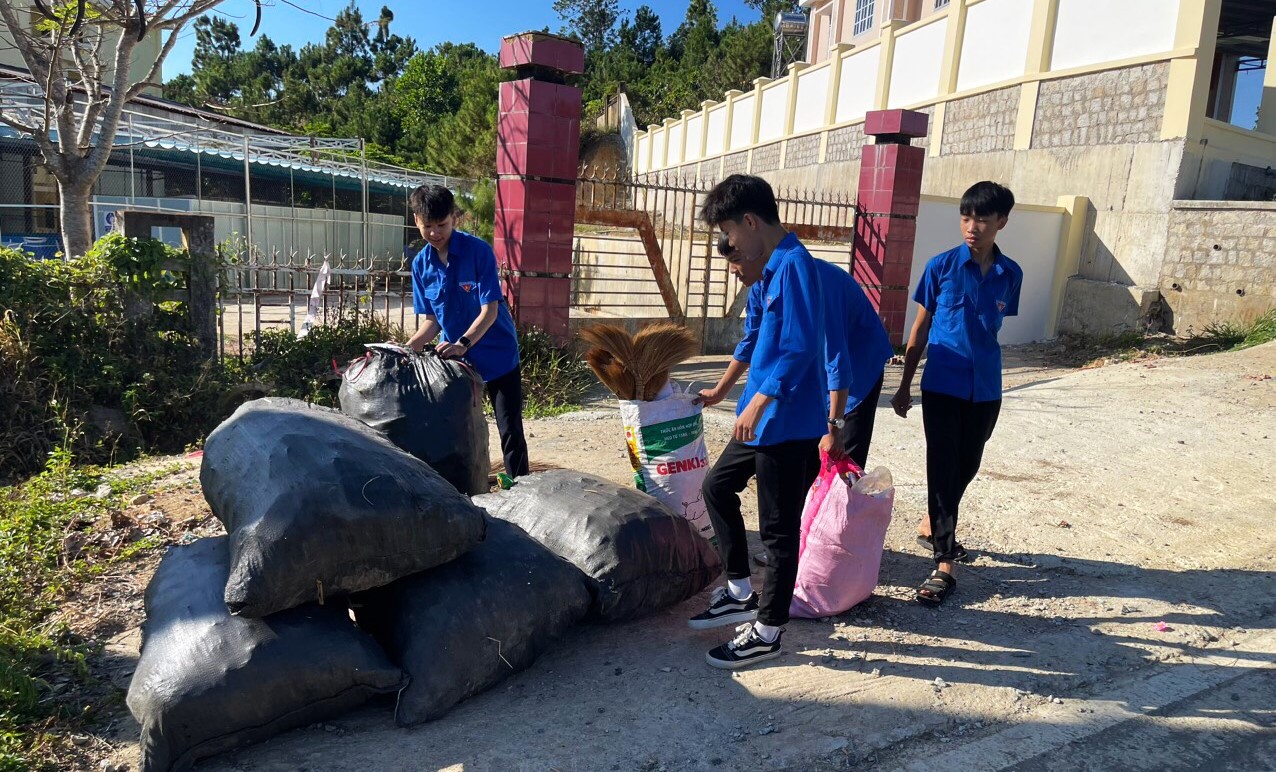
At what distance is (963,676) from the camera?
2.72 meters

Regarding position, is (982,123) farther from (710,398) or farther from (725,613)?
(725,613)

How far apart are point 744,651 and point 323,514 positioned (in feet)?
4.60

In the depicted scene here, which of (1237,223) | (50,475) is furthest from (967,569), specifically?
(1237,223)

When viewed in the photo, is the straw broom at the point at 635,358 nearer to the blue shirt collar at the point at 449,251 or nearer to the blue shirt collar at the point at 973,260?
the blue shirt collar at the point at 449,251

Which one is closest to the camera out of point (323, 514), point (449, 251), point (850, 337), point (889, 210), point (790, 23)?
point (323, 514)

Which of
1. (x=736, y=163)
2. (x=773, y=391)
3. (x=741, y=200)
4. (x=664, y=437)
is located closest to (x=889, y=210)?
(x=664, y=437)

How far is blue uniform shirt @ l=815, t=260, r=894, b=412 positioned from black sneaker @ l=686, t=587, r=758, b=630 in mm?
848

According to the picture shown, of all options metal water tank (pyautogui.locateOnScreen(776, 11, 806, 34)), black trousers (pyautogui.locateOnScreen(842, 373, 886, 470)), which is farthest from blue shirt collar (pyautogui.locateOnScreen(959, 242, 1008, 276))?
metal water tank (pyautogui.locateOnScreen(776, 11, 806, 34))

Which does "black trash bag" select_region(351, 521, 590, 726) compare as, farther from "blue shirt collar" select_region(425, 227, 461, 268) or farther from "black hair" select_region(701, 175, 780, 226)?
"blue shirt collar" select_region(425, 227, 461, 268)

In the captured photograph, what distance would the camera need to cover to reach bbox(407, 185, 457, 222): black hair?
3.57 m

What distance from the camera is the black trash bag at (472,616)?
7.57ft

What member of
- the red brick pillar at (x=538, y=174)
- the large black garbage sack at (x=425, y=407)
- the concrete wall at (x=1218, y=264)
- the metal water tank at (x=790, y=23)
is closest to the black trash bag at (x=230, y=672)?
the large black garbage sack at (x=425, y=407)

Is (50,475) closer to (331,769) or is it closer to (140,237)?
(140,237)

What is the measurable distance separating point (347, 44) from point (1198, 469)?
54729 millimetres
